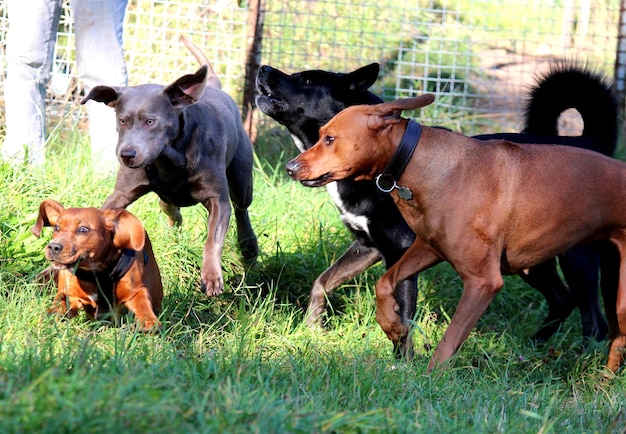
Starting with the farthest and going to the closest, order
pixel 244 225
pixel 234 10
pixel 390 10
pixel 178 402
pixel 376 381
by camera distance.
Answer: pixel 390 10 → pixel 234 10 → pixel 244 225 → pixel 376 381 → pixel 178 402

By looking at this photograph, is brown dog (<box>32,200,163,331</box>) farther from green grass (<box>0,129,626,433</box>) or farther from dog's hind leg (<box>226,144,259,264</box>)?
dog's hind leg (<box>226,144,259,264</box>)

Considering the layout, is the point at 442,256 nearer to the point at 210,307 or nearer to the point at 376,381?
the point at 376,381

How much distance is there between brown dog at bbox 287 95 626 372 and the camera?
4184 millimetres

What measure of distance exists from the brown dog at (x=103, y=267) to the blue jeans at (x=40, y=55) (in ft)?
5.10

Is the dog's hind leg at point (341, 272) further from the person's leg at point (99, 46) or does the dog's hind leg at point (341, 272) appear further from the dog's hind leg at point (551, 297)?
the person's leg at point (99, 46)

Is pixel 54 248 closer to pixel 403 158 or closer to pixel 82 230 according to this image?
pixel 82 230

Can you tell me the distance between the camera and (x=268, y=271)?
231 inches

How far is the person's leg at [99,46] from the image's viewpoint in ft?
18.8

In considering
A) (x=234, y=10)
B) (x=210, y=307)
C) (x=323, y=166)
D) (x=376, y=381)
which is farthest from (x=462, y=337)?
(x=234, y=10)

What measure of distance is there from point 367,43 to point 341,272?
4.72m

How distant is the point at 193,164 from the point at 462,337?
1.64 metres

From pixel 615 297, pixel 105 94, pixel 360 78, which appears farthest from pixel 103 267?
pixel 615 297

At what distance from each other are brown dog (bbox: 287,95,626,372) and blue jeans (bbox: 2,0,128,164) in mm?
2175

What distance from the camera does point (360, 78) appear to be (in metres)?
5.15
